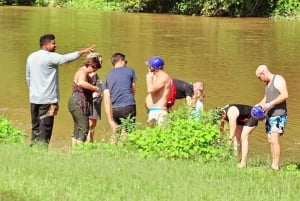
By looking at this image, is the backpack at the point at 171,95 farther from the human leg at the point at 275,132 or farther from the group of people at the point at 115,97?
the human leg at the point at 275,132

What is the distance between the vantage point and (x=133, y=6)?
5200 cm

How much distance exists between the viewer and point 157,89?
363 inches

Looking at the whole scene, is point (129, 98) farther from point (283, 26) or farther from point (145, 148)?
point (283, 26)

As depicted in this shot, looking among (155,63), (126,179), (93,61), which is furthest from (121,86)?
(126,179)

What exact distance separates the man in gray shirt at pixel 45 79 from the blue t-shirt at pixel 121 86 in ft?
2.34

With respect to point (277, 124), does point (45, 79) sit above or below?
above

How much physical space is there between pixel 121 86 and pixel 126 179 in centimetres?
309

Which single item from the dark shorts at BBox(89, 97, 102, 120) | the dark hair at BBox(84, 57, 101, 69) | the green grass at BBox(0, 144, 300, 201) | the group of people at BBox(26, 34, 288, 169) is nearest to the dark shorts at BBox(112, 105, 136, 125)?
the group of people at BBox(26, 34, 288, 169)

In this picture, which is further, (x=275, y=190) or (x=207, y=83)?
(x=207, y=83)

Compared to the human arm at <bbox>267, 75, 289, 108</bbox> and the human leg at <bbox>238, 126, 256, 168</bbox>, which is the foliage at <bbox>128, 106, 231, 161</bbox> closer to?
Result: the human leg at <bbox>238, 126, 256, 168</bbox>

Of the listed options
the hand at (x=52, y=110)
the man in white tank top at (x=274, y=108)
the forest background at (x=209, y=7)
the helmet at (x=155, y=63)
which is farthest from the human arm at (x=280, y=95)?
the forest background at (x=209, y=7)

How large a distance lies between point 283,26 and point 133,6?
16.7 metres

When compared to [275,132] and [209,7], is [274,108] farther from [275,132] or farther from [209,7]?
[209,7]

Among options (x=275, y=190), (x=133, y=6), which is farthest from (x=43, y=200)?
(x=133, y=6)
